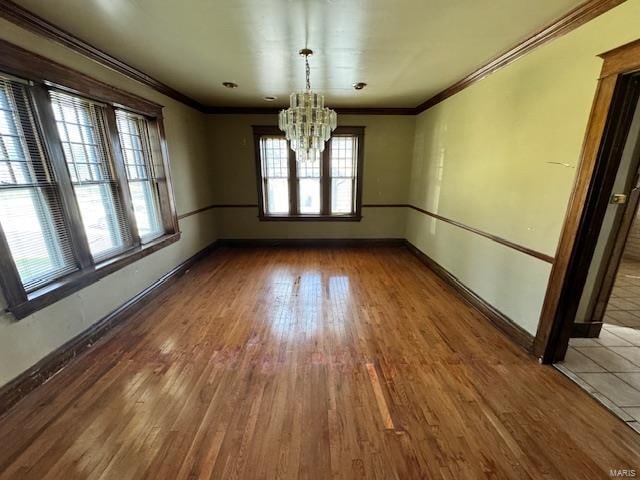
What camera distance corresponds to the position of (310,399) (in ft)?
6.03

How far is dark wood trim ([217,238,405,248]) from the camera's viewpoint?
5.47 meters

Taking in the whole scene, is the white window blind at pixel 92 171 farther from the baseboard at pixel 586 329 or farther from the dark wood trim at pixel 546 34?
the baseboard at pixel 586 329

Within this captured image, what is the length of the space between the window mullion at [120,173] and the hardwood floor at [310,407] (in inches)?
38.5

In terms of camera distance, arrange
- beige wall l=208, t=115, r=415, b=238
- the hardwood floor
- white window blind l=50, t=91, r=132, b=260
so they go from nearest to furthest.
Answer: the hardwood floor < white window blind l=50, t=91, r=132, b=260 < beige wall l=208, t=115, r=415, b=238

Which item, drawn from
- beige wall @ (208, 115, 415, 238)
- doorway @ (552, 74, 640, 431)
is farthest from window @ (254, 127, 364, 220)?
doorway @ (552, 74, 640, 431)

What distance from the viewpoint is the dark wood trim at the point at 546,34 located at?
1703 millimetres

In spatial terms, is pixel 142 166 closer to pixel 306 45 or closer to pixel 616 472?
pixel 306 45

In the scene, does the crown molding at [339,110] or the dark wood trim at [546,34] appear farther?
the crown molding at [339,110]

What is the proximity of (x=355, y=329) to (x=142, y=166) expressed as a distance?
3.21 m

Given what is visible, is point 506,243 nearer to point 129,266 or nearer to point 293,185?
point 293,185

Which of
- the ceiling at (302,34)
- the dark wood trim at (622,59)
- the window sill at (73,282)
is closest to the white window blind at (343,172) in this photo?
the ceiling at (302,34)

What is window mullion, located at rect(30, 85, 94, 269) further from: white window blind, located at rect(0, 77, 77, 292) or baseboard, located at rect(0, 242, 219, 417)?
baseboard, located at rect(0, 242, 219, 417)

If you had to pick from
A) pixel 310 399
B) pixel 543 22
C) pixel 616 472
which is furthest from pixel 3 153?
pixel 616 472

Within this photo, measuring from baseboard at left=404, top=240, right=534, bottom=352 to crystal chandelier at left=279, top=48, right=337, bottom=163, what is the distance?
2403 mm
